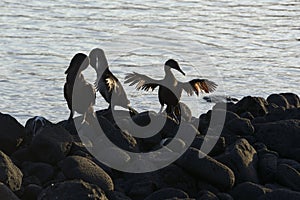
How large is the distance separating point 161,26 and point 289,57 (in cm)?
356

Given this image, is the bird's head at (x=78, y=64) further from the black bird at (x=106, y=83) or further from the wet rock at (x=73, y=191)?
the wet rock at (x=73, y=191)

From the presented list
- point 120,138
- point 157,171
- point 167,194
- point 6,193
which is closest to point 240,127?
point 120,138

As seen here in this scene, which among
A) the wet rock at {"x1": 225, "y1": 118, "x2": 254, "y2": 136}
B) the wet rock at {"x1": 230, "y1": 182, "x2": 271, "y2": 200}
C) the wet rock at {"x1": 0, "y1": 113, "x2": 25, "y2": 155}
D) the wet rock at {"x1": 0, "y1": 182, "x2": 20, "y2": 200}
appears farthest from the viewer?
the wet rock at {"x1": 225, "y1": 118, "x2": 254, "y2": 136}

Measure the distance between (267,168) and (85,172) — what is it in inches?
76.4

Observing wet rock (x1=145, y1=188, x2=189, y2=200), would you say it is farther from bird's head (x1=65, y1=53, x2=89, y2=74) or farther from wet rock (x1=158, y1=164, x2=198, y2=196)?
bird's head (x1=65, y1=53, x2=89, y2=74)

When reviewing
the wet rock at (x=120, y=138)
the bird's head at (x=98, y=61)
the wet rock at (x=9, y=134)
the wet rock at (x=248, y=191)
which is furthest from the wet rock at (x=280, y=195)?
the bird's head at (x=98, y=61)

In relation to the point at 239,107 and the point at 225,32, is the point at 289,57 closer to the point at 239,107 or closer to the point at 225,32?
the point at 225,32

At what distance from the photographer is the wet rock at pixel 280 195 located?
7330 millimetres

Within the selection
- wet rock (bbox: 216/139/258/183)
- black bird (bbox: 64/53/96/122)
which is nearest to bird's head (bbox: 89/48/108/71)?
black bird (bbox: 64/53/96/122)

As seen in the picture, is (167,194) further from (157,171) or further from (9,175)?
(9,175)

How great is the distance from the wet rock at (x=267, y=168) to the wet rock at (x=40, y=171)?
2.11 m

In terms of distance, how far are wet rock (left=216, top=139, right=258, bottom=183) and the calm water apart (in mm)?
4793

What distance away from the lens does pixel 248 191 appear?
7.64 meters

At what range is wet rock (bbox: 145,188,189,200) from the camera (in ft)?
24.0
